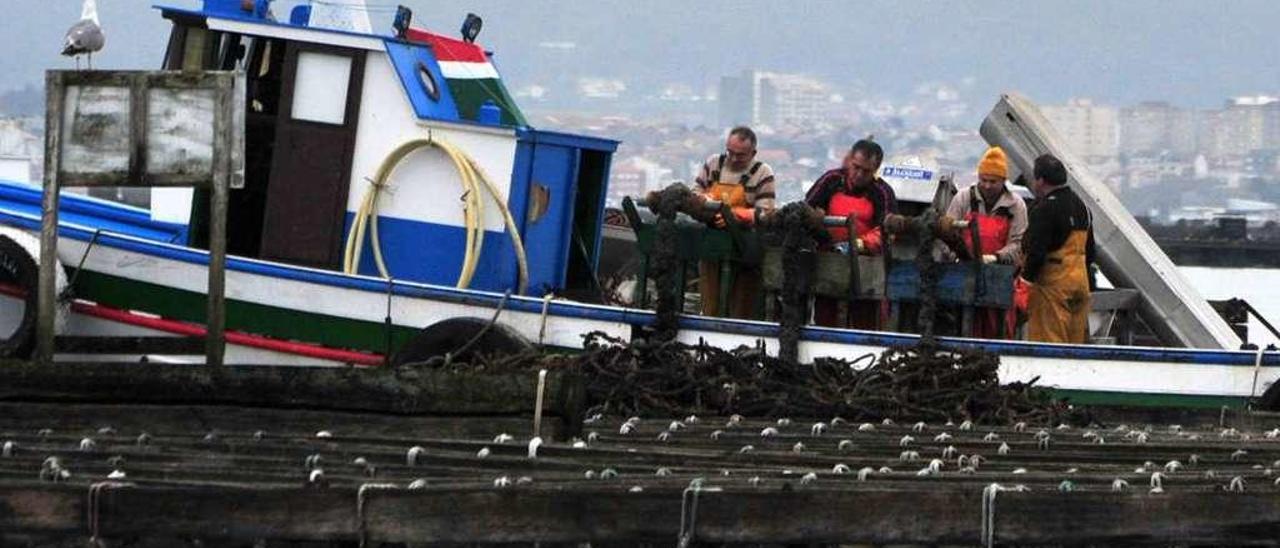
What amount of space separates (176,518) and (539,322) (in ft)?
28.5

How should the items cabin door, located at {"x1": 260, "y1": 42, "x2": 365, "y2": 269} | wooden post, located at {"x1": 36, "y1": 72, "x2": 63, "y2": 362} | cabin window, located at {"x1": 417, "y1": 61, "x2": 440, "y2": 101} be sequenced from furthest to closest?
1. cabin window, located at {"x1": 417, "y1": 61, "x2": 440, "y2": 101}
2. cabin door, located at {"x1": 260, "y1": 42, "x2": 365, "y2": 269}
3. wooden post, located at {"x1": 36, "y1": 72, "x2": 63, "y2": 362}

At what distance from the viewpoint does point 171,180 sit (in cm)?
1127

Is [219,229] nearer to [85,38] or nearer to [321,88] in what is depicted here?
[85,38]

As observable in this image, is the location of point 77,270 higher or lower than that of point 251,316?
higher

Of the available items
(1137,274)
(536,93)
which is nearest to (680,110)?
(536,93)

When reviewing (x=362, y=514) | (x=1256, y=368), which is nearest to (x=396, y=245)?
(x=1256, y=368)

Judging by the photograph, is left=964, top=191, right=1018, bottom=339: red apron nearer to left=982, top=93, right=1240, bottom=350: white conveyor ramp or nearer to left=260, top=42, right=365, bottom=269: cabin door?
left=982, top=93, right=1240, bottom=350: white conveyor ramp

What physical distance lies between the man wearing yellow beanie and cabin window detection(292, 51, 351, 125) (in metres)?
3.65

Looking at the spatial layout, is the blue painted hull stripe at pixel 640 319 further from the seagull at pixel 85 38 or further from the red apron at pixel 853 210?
the seagull at pixel 85 38

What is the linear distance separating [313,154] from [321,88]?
399 millimetres

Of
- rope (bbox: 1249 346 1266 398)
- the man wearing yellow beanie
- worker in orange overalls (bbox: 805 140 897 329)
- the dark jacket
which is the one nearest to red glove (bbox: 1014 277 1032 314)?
the man wearing yellow beanie

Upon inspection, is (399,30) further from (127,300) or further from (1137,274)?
(1137,274)

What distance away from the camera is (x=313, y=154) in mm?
16641

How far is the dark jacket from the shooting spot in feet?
51.7
